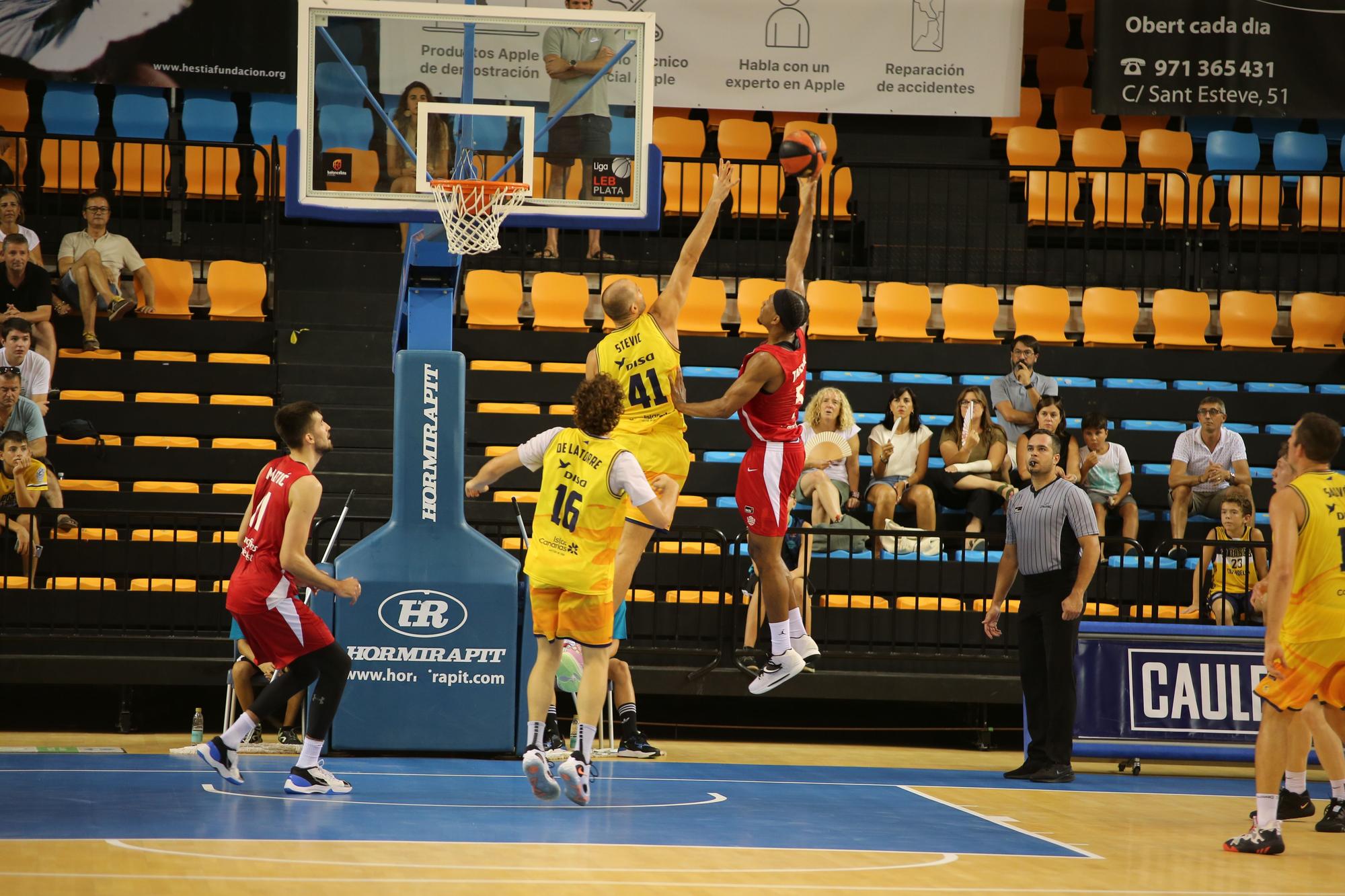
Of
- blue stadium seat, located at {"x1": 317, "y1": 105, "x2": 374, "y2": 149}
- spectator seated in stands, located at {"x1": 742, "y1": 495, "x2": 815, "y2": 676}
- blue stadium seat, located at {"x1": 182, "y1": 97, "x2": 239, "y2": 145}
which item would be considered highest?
blue stadium seat, located at {"x1": 182, "y1": 97, "x2": 239, "y2": 145}

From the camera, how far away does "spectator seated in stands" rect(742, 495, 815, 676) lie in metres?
11.2

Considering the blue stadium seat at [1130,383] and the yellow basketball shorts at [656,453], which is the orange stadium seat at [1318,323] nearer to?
the blue stadium seat at [1130,383]

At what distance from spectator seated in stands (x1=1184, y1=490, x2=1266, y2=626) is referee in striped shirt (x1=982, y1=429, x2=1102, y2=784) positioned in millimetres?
2158

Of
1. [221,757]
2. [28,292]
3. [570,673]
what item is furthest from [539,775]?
[28,292]

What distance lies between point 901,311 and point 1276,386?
3.80 meters

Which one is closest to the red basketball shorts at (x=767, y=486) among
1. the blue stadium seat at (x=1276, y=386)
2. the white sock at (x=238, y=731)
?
the white sock at (x=238, y=731)

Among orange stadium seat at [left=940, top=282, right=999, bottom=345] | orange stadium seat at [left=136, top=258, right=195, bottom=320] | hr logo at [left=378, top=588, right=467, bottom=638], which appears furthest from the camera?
orange stadium seat at [left=940, top=282, right=999, bottom=345]

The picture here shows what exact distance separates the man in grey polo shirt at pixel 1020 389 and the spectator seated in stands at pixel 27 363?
825cm

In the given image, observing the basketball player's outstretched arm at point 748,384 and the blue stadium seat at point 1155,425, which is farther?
the blue stadium seat at point 1155,425

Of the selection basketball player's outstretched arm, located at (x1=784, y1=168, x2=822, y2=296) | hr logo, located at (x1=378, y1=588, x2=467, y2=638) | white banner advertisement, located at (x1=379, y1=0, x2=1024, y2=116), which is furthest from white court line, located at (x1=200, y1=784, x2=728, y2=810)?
white banner advertisement, located at (x1=379, y1=0, x2=1024, y2=116)

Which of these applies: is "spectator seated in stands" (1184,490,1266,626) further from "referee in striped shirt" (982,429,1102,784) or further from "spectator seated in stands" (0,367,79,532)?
"spectator seated in stands" (0,367,79,532)

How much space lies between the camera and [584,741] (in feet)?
24.5

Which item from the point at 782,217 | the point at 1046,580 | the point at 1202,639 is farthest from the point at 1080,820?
the point at 782,217

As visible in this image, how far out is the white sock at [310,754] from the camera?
7805 mm
